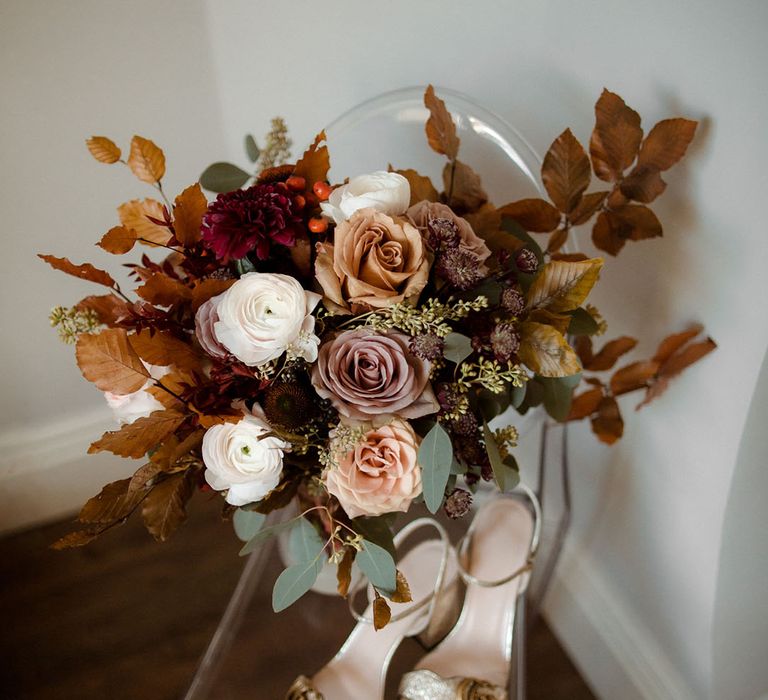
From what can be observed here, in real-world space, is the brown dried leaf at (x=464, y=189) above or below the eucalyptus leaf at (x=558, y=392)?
above

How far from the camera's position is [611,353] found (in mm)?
989

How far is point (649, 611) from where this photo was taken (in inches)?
46.3

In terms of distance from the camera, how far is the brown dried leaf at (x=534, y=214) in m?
0.86

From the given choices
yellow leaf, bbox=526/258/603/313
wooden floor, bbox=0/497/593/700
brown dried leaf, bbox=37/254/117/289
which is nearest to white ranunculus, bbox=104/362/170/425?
brown dried leaf, bbox=37/254/117/289

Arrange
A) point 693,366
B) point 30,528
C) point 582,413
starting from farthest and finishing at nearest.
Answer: point 30,528, point 582,413, point 693,366

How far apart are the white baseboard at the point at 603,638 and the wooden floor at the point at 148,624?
0.05 meters

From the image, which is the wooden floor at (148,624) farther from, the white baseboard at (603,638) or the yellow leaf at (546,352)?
the yellow leaf at (546,352)

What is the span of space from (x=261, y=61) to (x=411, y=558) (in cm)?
100

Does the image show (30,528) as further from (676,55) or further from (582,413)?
(676,55)

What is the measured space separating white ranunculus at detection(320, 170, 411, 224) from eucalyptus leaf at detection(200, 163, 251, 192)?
0.82 ft

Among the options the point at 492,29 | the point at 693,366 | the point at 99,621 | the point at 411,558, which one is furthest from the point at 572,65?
the point at 99,621

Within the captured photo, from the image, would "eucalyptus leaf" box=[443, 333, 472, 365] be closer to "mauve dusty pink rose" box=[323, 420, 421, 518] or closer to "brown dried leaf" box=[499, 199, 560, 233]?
"mauve dusty pink rose" box=[323, 420, 421, 518]

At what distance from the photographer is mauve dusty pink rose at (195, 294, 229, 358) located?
67 centimetres

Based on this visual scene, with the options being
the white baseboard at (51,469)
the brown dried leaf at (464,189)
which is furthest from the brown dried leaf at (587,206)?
the white baseboard at (51,469)
